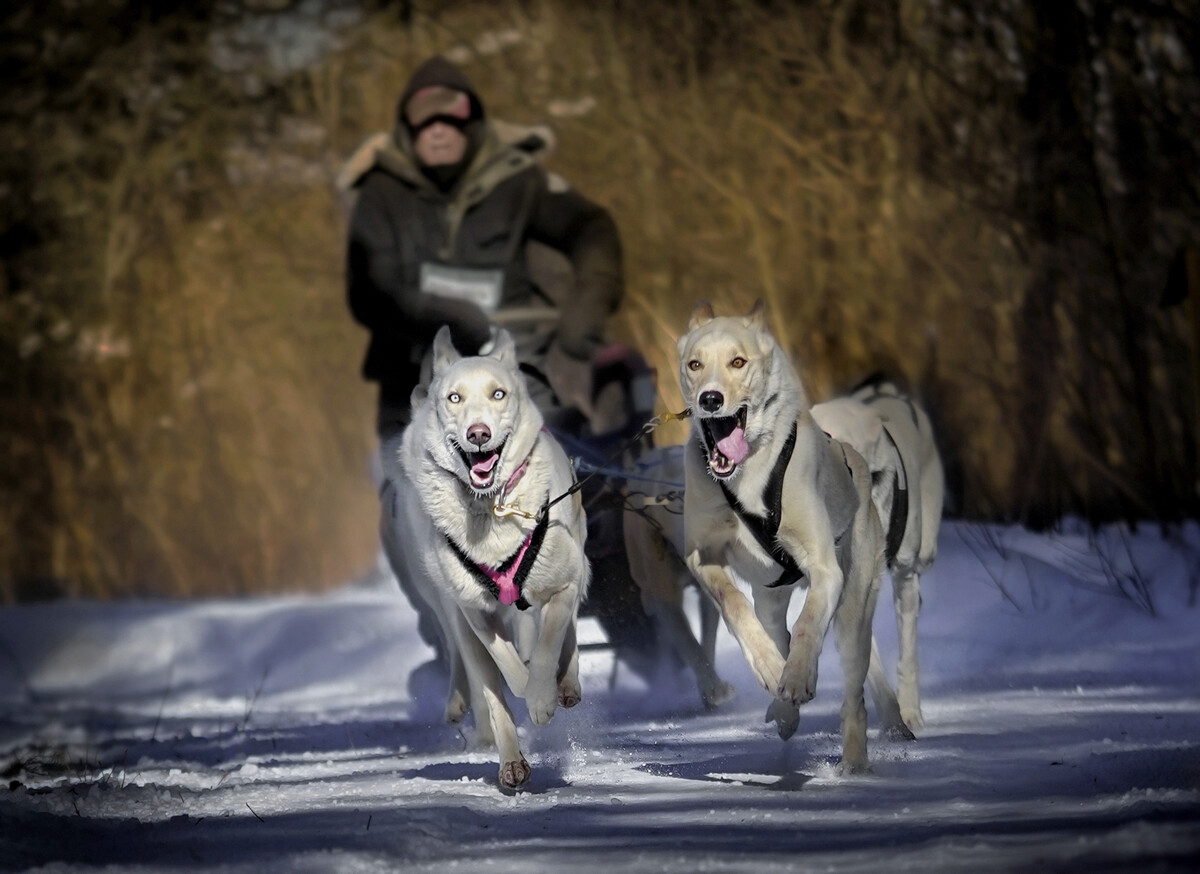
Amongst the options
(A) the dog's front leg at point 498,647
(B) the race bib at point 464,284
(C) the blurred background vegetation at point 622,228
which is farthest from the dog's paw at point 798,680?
(C) the blurred background vegetation at point 622,228

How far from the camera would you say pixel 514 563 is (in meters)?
4.09

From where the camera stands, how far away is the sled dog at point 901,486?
482 cm

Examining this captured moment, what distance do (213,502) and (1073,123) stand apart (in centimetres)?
732

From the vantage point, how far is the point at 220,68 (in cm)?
1298

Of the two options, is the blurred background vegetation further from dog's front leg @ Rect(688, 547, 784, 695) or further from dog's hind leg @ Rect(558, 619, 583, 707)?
dog's front leg @ Rect(688, 547, 784, 695)

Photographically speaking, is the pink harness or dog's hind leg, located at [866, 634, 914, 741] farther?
dog's hind leg, located at [866, 634, 914, 741]

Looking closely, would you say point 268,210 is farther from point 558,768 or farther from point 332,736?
point 558,768

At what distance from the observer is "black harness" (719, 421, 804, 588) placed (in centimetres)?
390

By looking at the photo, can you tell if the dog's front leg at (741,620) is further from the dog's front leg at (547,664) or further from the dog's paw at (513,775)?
the dog's paw at (513,775)

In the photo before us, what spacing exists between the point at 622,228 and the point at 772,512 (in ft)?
26.8

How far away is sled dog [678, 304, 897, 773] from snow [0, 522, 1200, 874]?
348 mm

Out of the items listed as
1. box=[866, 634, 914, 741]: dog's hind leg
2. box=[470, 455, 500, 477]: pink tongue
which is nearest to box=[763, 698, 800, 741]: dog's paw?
box=[866, 634, 914, 741]: dog's hind leg

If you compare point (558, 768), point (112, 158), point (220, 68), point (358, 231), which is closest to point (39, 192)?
point (112, 158)

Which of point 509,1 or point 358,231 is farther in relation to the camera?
point 509,1
